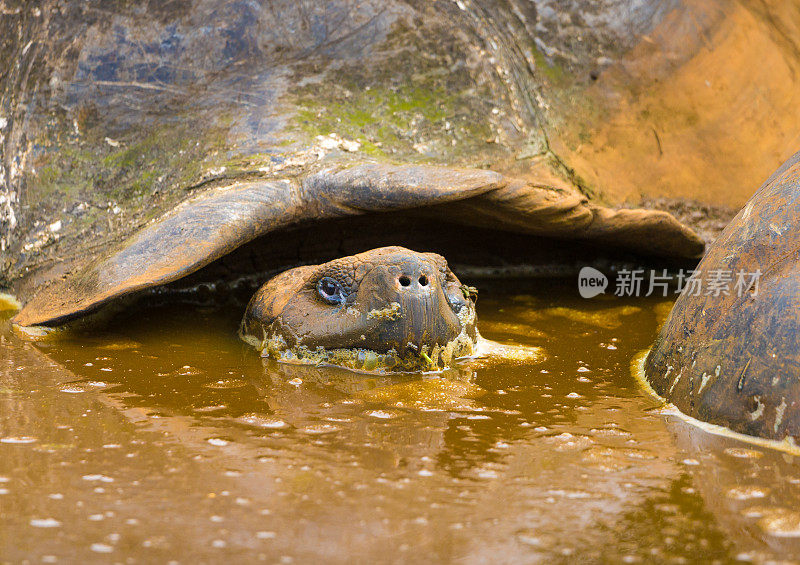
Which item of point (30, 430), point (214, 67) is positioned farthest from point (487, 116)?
point (30, 430)

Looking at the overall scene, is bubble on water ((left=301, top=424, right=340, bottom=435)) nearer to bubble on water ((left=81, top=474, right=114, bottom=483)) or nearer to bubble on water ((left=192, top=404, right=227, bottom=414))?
bubble on water ((left=192, top=404, right=227, bottom=414))

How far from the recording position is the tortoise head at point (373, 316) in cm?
265

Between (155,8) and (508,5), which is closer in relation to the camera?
(155,8)

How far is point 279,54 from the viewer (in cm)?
351

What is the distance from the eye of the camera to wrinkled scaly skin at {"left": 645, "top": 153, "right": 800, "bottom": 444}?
2035 millimetres

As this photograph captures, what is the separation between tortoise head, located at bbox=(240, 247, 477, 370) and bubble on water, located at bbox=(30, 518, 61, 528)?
1267 mm

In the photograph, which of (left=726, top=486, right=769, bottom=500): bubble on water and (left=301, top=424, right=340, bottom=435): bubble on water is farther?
(left=301, top=424, right=340, bottom=435): bubble on water

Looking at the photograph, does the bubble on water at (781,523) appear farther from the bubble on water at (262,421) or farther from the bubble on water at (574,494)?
the bubble on water at (262,421)

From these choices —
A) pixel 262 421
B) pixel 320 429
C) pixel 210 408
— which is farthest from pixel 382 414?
pixel 210 408

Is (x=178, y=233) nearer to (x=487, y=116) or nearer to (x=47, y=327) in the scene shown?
(x=47, y=327)

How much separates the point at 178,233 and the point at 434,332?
0.96 m

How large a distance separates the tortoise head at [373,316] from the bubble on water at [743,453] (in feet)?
3.27

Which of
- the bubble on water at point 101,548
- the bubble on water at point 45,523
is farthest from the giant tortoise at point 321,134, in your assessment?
the bubble on water at point 101,548
